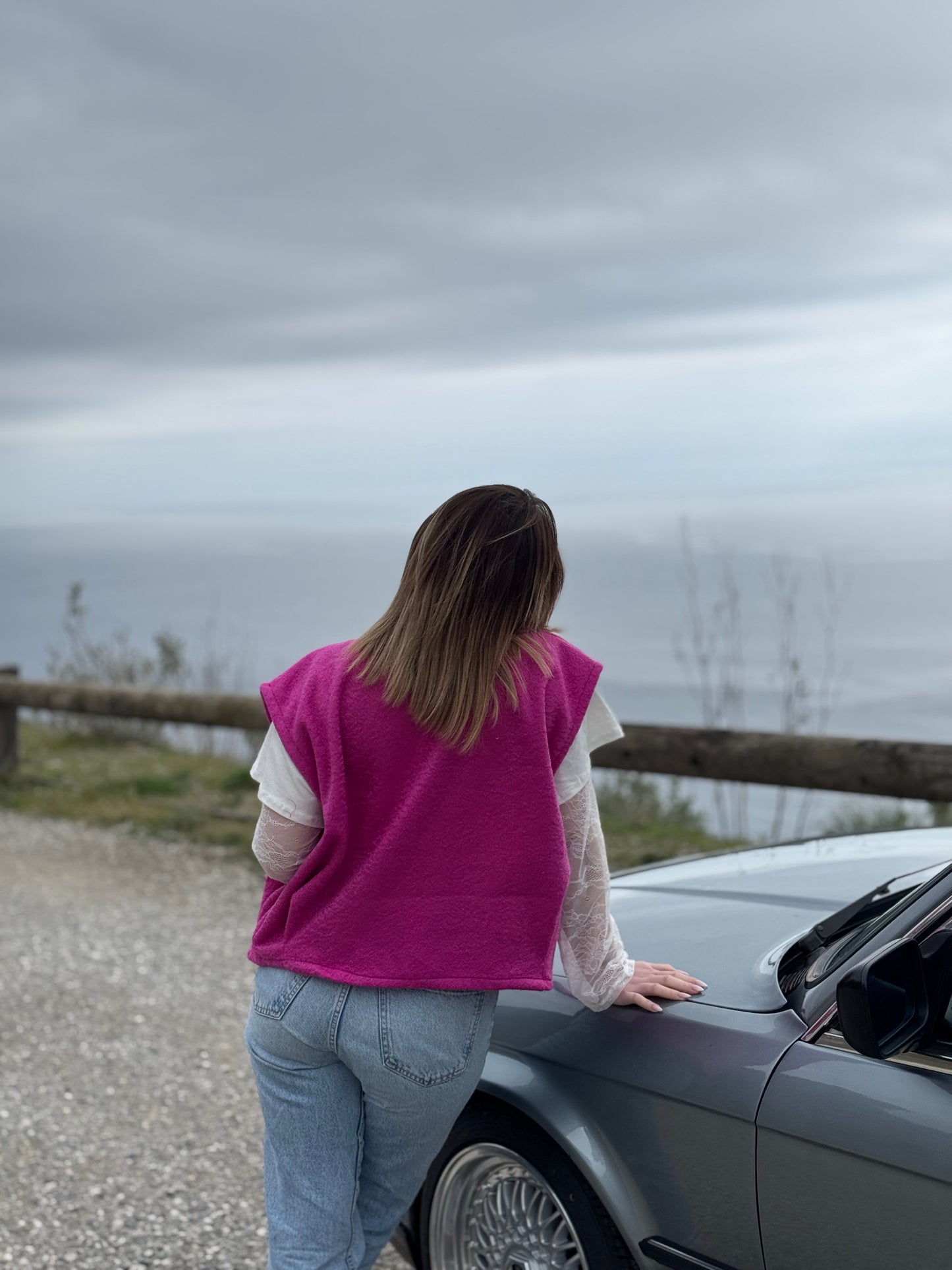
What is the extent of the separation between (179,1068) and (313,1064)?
8.11 ft

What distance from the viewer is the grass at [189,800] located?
7098mm

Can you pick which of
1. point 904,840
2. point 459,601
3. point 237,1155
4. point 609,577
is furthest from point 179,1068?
point 609,577

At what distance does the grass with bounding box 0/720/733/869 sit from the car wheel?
3.75 metres

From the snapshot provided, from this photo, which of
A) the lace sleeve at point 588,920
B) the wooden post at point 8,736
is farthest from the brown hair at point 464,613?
the wooden post at point 8,736

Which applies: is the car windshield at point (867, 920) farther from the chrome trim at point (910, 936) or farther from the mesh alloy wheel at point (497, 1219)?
the mesh alloy wheel at point (497, 1219)

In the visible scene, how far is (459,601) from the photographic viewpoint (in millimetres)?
2049

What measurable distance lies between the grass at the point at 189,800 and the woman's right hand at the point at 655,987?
4.03m

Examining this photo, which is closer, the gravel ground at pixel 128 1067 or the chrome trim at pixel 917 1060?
the chrome trim at pixel 917 1060

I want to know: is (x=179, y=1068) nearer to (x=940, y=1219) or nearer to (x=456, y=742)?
(x=456, y=742)

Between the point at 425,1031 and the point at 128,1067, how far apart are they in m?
2.69

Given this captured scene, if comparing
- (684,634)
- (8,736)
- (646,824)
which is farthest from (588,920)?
(8,736)

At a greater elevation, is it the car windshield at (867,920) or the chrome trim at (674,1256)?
the car windshield at (867,920)

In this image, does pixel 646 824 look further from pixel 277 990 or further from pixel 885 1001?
pixel 885 1001

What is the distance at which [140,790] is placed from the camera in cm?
877
